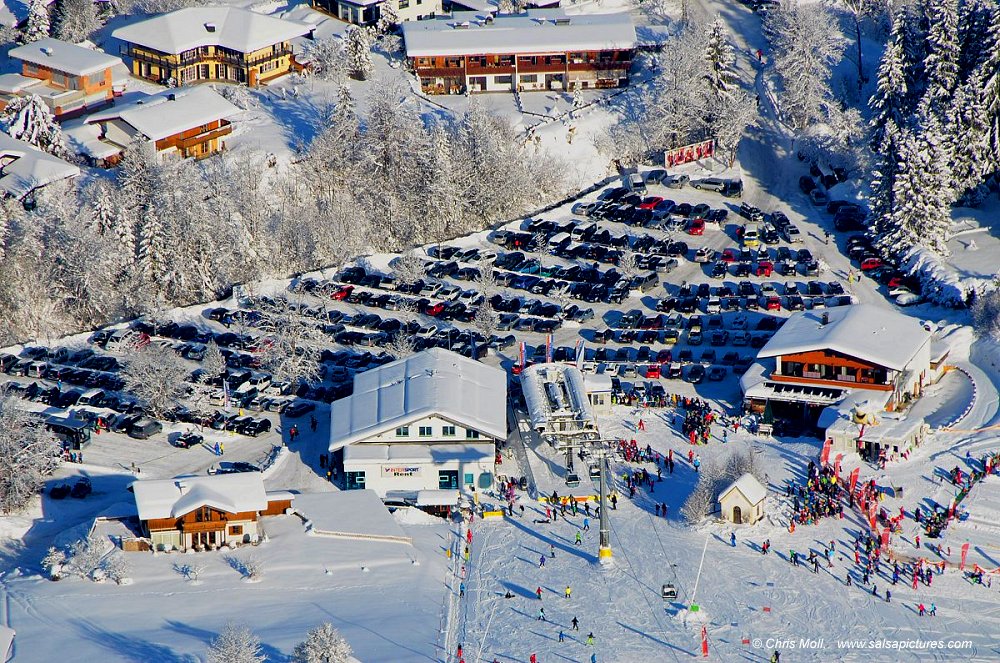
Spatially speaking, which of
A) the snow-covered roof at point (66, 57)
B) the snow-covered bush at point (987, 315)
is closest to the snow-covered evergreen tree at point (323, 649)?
the snow-covered bush at point (987, 315)

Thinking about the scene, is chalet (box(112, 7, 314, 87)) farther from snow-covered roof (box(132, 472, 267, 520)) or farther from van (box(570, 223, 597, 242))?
snow-covered roof (box(132, 472, 267, 520))

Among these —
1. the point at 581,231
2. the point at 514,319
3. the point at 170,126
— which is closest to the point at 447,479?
the point at 514,319

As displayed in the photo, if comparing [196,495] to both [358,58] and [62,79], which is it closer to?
[62,79]

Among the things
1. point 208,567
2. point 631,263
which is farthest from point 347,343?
point 208,567

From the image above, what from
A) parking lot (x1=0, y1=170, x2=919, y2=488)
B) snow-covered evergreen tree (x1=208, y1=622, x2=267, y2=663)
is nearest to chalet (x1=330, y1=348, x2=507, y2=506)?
parking lot (x1=0, y1=170, x2=919, y2=488)

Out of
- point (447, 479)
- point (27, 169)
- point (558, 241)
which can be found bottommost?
point (447, 479)

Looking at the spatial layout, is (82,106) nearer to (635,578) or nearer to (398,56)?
(398,56)

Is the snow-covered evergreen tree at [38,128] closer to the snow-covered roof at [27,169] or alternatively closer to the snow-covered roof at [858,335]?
the snow-covered roof at [27,169]

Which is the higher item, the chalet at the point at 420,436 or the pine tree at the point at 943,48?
the pine tree at the point at 943,48
